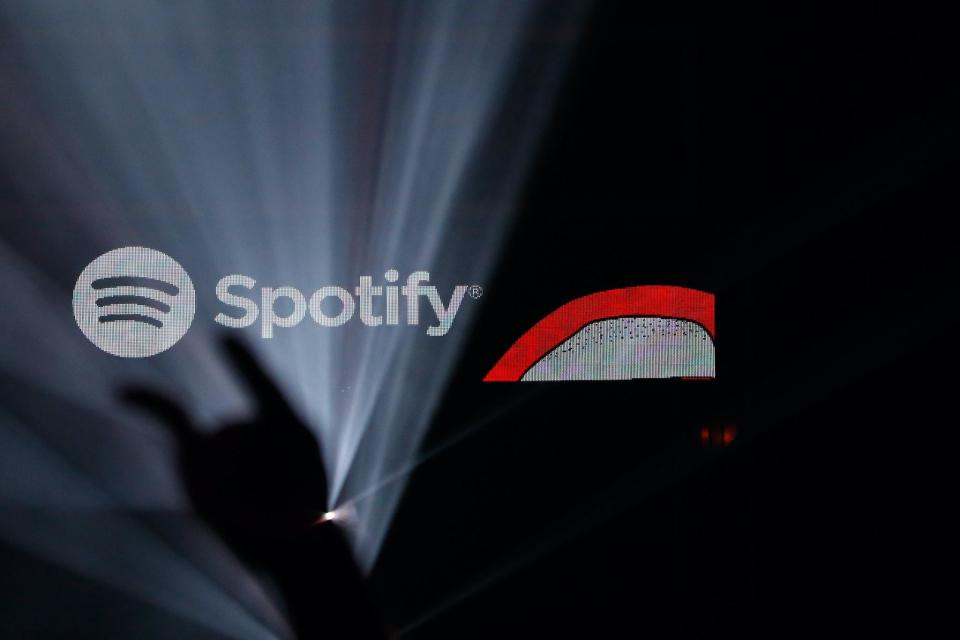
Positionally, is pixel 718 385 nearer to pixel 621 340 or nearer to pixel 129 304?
pixel 621 340

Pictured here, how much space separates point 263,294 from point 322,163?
0.38 meters

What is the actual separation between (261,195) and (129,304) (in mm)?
454

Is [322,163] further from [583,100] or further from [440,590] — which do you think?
[440,590]

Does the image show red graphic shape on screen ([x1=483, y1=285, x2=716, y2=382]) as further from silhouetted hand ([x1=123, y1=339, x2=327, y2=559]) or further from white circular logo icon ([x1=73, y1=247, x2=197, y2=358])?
white circular logo icon ([x1=73, y1=247, x2=197, y2=358])

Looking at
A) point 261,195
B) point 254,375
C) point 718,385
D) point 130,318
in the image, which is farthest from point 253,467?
point 718,385

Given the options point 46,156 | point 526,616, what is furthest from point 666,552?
point 46,156

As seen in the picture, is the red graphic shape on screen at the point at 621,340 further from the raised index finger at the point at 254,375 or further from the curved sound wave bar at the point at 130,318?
the curved sound wave bar at the point at 130,318

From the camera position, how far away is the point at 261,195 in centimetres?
250

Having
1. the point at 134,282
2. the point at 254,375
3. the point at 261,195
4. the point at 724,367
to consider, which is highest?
the point at 261,195

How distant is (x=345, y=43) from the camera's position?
2463 millimetres

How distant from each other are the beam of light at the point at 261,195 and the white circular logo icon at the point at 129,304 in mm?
35

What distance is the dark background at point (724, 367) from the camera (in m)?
2.46

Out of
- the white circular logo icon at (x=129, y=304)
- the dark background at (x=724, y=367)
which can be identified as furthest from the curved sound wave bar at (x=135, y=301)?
the dark background at (x=724, y=367)

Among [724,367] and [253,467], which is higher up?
[724,367]
